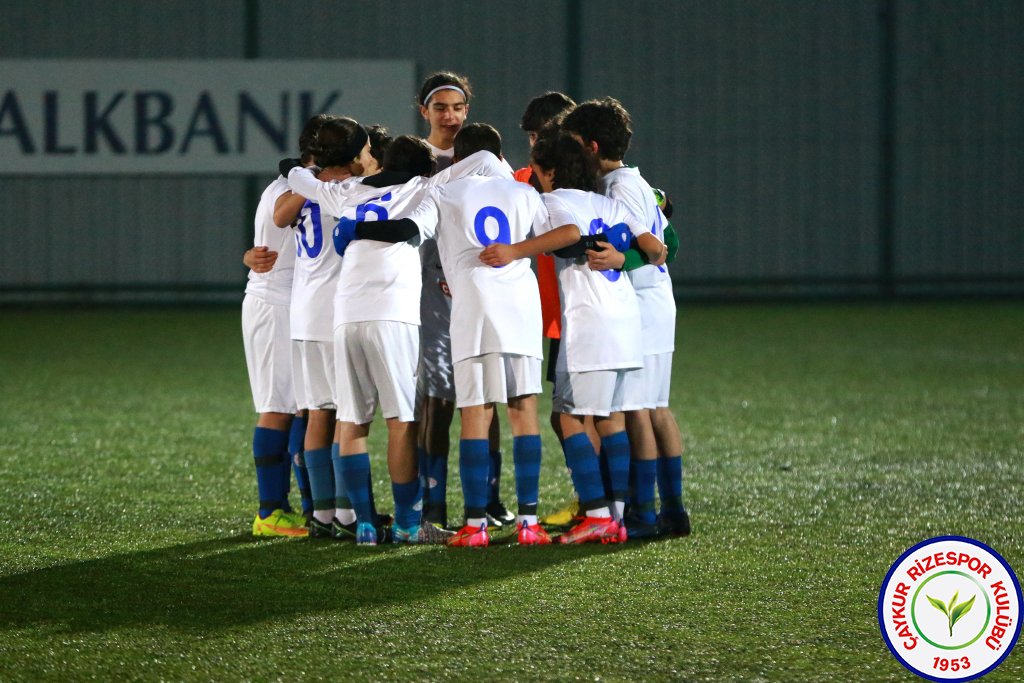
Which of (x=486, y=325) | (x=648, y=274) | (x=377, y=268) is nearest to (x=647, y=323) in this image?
(x=648, y=274)

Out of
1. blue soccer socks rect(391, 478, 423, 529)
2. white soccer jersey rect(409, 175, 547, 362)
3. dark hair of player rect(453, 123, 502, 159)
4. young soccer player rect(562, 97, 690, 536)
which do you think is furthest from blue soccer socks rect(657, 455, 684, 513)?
dark hair of player rect(453, 123, 502, 159)

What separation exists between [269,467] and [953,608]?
2.63 meters

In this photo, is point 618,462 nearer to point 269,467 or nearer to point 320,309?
point 320,309

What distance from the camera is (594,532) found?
490 cm

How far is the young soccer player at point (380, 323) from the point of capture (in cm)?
474

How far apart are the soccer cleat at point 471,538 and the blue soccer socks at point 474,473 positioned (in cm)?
4

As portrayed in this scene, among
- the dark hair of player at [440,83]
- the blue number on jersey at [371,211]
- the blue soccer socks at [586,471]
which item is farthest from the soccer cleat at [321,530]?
the dark hair of player at [440,83]

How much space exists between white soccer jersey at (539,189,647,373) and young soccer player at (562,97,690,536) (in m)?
0.13

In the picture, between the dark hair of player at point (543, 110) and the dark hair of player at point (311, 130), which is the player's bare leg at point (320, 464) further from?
the dark hair of player at point (543, 110)

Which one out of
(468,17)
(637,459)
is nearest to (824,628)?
(637,459)

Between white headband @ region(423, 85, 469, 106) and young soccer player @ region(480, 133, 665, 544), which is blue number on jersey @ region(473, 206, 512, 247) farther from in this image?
white headband @ region(423, 85, 469, 106)

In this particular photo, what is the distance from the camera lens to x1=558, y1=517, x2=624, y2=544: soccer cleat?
4.90 m

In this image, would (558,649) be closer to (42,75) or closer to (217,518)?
(217,518)

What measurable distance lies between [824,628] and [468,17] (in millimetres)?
13860
